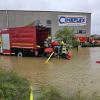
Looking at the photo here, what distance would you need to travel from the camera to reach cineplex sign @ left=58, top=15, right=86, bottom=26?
233 feet

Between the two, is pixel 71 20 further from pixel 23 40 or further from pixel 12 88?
pixel 12 88

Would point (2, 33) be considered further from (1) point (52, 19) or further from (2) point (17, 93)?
(1) point (52, 19)

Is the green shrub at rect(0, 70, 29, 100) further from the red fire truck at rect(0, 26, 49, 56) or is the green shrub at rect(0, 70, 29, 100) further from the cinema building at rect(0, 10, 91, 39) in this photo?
the cinema building at rect(0, 10, 91, 39)

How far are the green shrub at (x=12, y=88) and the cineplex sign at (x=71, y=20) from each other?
58.3 m

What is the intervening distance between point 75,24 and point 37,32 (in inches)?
1584

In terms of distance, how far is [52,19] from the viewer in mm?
70000

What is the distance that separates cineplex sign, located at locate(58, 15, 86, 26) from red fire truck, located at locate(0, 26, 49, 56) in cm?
3554

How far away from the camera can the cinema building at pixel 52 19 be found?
6512 centimetres

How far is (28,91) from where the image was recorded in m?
11.4

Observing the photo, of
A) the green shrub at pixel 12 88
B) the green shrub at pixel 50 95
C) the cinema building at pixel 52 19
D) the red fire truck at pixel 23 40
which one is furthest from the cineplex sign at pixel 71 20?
the green shrub at pixel 50 95

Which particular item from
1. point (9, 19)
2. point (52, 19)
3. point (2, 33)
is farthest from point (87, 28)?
point (2, 33)

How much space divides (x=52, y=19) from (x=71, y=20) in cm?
421

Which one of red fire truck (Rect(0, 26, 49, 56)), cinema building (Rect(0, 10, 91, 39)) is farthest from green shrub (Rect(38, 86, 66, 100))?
cinema building (Rect(0, 10, 91, 39))

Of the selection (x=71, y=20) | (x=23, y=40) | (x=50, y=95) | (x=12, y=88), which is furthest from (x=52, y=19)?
(x=50, y=95)
